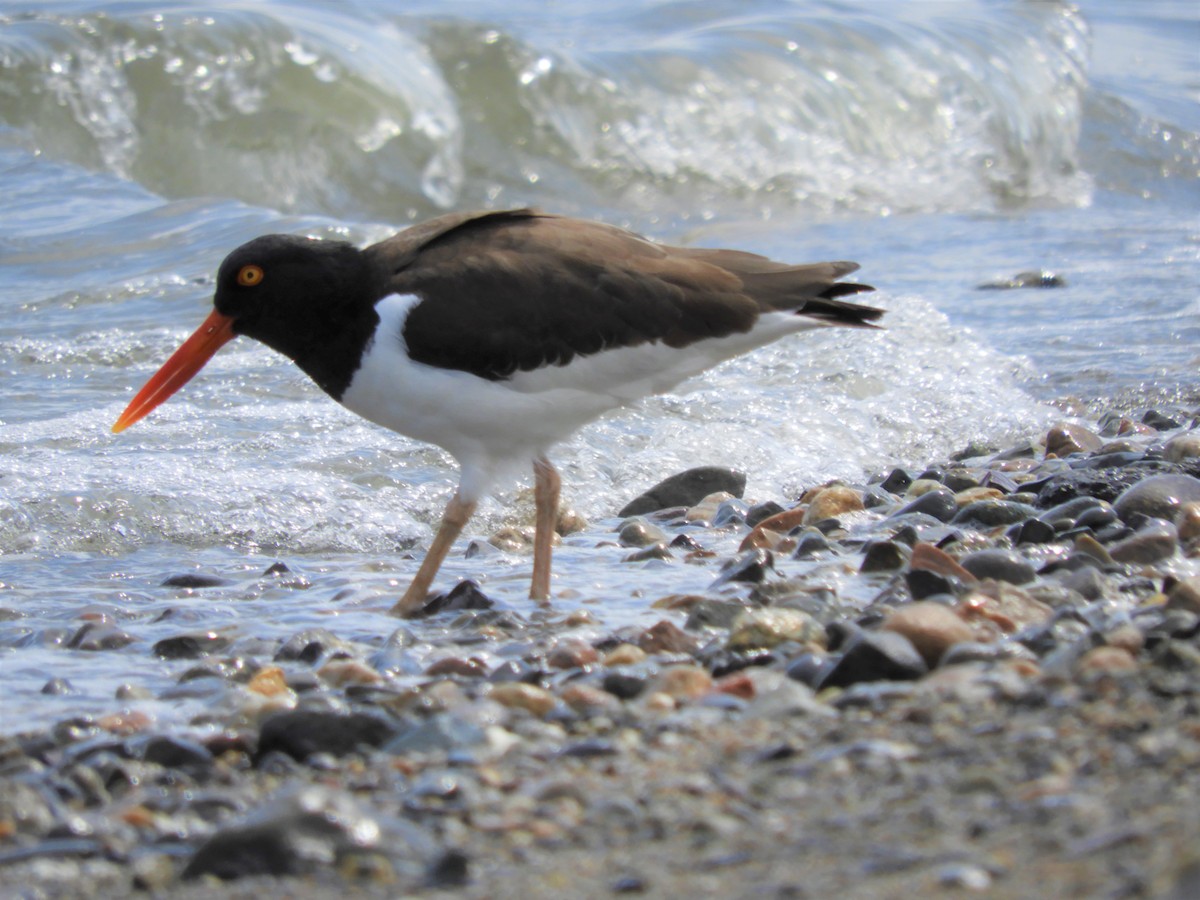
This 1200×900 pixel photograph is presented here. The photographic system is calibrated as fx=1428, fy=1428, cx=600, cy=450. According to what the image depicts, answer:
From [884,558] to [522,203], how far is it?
10.5m

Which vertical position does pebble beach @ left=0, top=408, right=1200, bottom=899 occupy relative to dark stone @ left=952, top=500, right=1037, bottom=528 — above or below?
above

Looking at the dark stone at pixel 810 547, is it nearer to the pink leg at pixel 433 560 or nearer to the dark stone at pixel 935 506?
the dark stone at pixel 935 506

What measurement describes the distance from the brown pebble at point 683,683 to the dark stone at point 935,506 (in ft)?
7.61

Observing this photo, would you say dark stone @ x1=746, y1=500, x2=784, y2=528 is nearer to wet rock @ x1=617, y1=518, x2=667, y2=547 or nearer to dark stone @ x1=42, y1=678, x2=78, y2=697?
wet rock @ x1=617, y1=518, x2=667, y2=547

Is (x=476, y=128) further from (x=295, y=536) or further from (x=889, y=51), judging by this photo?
(x=295, y=536)

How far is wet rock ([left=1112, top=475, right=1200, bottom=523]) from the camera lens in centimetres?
502

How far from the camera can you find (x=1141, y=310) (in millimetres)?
9555

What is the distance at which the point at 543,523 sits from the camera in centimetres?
510

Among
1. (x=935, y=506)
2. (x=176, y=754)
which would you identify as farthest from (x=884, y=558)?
(x=176, y=754)

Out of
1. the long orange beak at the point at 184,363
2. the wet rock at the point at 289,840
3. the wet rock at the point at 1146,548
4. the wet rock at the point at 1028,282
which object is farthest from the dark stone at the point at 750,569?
the wet rock at the point at 1028,282

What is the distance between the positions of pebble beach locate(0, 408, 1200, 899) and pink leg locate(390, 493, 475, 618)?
0.13 metres

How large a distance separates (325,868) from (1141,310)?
27.4 ft

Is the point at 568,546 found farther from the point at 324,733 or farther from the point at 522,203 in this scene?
the point at 522,203

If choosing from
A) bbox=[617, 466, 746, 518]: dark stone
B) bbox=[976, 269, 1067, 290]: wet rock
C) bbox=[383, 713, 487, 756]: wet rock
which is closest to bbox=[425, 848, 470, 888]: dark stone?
bbox=[383, 713, 487, 756]: wet rock
